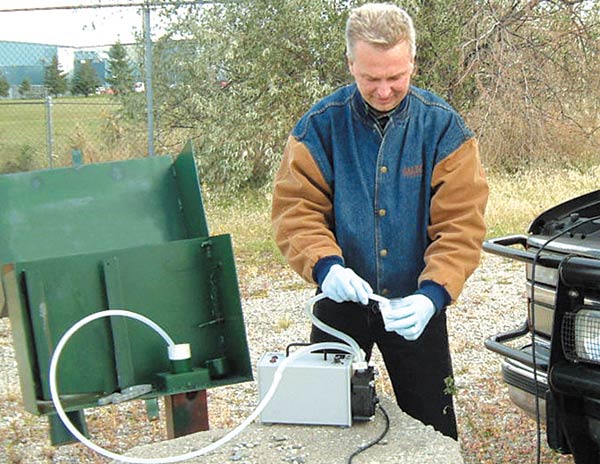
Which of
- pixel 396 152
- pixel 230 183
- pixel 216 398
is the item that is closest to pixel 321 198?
pixel 396 152

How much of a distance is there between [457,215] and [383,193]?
0.77 feet

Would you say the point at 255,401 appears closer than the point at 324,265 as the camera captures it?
No

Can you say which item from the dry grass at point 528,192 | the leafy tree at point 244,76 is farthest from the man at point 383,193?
the leafy tree at point 244,76

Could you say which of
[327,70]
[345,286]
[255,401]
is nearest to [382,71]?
[345,286]

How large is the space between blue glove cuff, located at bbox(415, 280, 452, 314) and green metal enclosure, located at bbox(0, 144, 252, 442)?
715 mm

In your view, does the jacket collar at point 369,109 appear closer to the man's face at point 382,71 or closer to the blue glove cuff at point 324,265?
the man's face at point 382,71

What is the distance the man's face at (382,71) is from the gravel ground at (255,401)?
1.88 meters

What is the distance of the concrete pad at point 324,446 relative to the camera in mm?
2586

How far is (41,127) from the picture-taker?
1130 cm

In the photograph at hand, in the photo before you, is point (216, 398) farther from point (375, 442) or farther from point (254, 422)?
point (375, 442)

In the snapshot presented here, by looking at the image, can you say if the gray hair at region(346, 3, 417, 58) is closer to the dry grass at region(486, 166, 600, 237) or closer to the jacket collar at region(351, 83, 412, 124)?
the jacket collar at region(351, 83, 412, 124)

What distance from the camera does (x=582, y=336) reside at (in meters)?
2.67

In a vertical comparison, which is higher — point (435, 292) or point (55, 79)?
point (55, 79)

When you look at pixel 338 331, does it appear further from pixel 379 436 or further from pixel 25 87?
pixel 25 87
